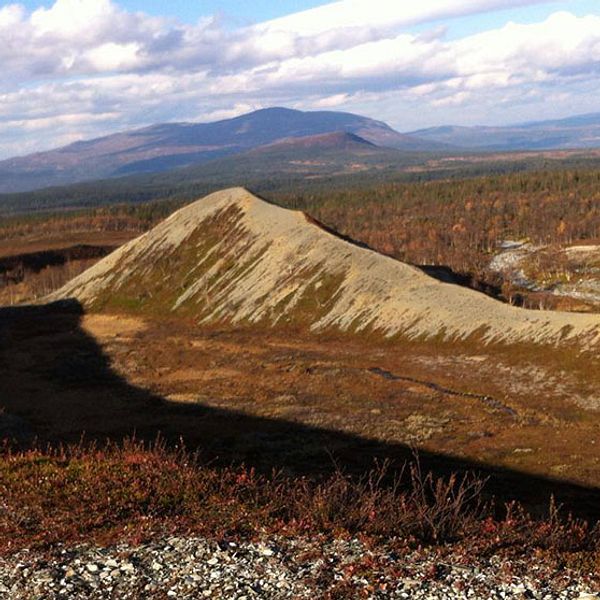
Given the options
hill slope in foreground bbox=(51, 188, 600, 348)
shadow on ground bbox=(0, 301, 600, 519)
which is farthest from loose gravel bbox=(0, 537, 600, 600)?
hill slope in foreground bbox=(51, 188, 600, 348)

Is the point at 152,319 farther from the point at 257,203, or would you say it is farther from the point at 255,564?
the point at 255,564

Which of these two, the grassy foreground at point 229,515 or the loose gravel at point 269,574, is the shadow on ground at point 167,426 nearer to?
the grassy foreground at point 229,515

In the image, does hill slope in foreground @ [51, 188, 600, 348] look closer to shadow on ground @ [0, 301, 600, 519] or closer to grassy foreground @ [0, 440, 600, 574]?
shadow on ground @ [0, 301, 600, 519]

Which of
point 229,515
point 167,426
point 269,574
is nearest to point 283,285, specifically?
point 167,426

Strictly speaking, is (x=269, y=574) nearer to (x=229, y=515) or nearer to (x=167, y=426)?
(x=229, y=515)

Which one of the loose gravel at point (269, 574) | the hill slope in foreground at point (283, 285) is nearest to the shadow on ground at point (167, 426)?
the loose gravel at point (269, 574)
